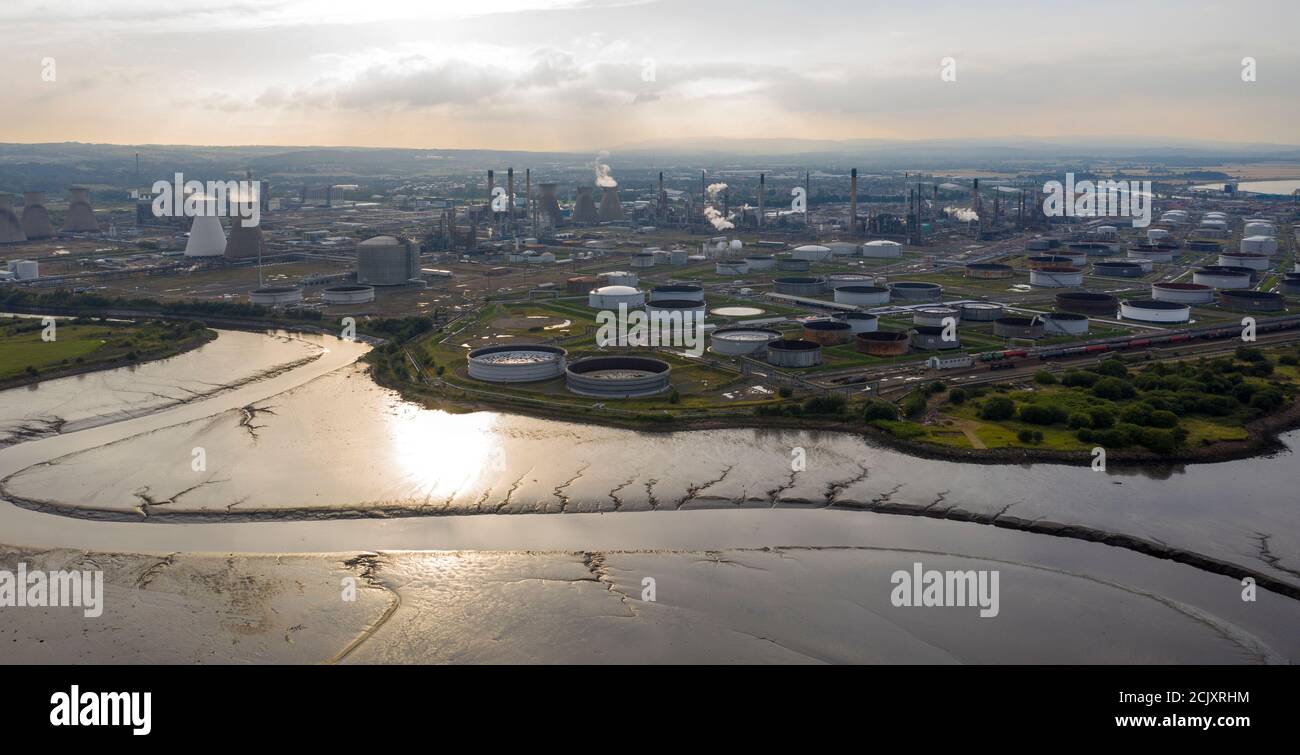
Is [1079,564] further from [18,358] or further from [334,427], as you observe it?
[18,358]

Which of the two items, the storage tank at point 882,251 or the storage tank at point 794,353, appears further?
the storage tank at point 882,251

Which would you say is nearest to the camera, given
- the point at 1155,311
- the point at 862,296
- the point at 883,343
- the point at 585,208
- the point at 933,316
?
the point at 883,343

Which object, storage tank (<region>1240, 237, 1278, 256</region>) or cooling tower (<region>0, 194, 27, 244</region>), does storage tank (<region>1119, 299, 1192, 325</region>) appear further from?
cooling tower (<region>0, 194, 27, 244</region>)

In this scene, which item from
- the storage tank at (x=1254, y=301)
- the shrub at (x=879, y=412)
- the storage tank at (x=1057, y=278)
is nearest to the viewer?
the shrub at (x=879, y=412)

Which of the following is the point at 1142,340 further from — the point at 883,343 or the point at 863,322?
the point at 883,343

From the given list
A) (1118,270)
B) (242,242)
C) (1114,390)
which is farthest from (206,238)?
(1114,390)

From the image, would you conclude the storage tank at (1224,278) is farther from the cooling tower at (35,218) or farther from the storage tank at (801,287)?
the cooling tower at (35,218)

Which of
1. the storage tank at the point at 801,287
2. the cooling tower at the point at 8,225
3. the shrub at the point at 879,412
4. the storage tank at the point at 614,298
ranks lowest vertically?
the shrub at the point at 879,412

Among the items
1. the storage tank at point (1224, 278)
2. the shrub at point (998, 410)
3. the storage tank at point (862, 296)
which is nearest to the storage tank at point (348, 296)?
the storage tank at point (862, 296)
